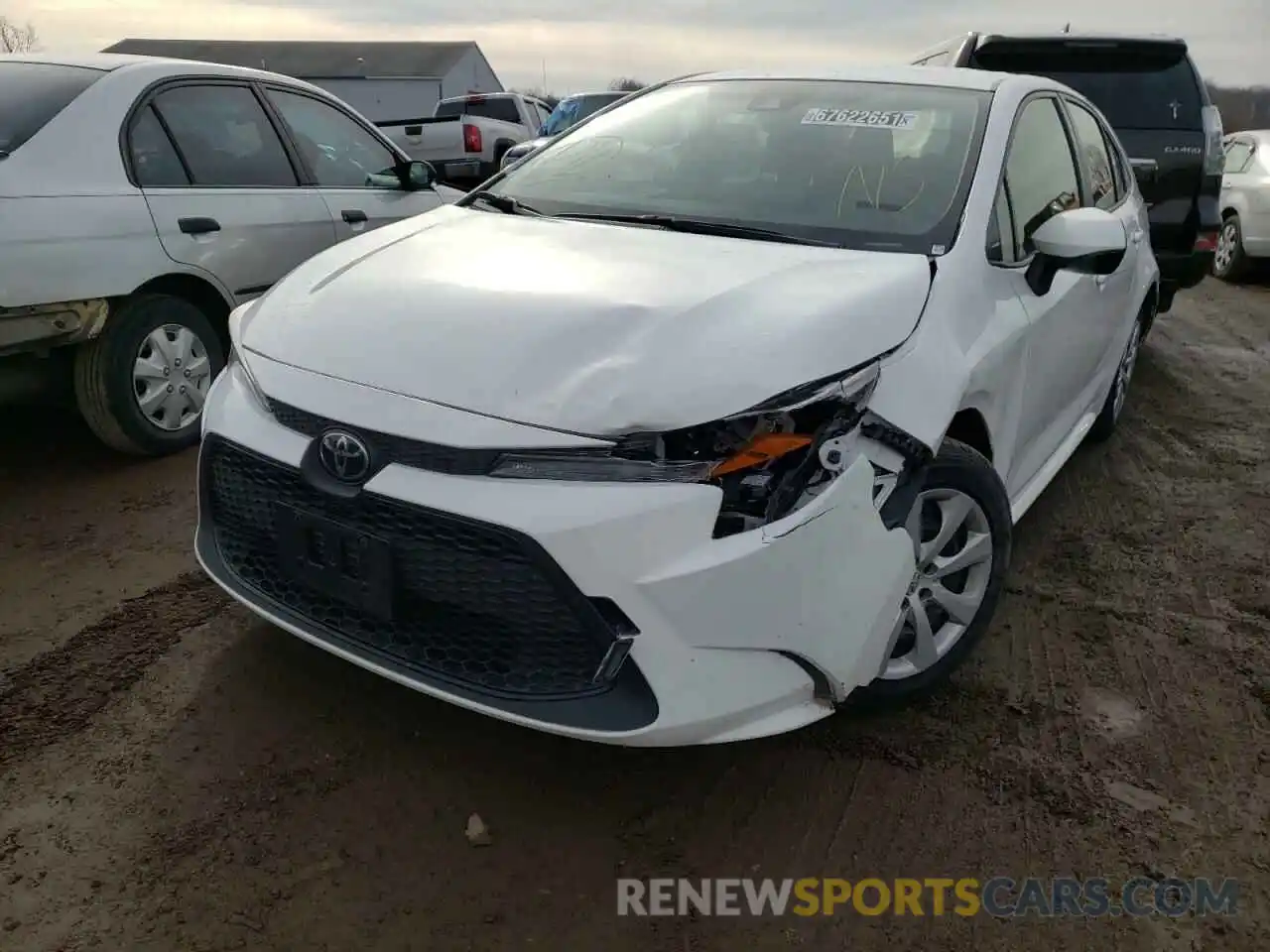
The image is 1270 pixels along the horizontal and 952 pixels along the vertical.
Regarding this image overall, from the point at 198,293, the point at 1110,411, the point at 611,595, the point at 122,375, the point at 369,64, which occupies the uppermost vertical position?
the point at 611,595

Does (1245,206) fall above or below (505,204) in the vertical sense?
below

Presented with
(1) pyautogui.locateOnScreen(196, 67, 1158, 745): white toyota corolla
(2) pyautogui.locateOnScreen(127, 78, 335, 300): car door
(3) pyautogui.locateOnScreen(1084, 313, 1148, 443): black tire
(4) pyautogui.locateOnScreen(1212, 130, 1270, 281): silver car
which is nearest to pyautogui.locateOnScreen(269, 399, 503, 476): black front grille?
(1) pyautogui.locateOnScreen(196, 67, 1158, 745): white toyota corolla

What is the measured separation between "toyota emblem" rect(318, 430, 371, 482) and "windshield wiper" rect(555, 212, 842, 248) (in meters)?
1.26

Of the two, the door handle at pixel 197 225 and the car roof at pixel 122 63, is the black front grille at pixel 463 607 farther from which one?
the car roof at pixel 122 63

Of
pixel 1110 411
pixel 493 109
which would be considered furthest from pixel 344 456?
pixel 493 109

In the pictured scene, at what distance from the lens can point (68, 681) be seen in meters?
2.72

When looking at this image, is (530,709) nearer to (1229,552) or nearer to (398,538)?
(398,538)

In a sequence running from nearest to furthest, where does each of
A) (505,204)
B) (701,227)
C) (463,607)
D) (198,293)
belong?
1. (463,607)
2. (701,227)
3. (505,204)
4. (198,293)

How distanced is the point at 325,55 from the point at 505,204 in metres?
56.1

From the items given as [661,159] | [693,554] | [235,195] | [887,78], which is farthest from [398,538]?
[235,195]

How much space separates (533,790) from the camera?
2387mm

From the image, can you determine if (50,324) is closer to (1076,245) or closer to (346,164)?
(346,164)

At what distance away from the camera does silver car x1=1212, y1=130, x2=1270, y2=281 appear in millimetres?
9875

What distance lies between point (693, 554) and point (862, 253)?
1.13 meters
